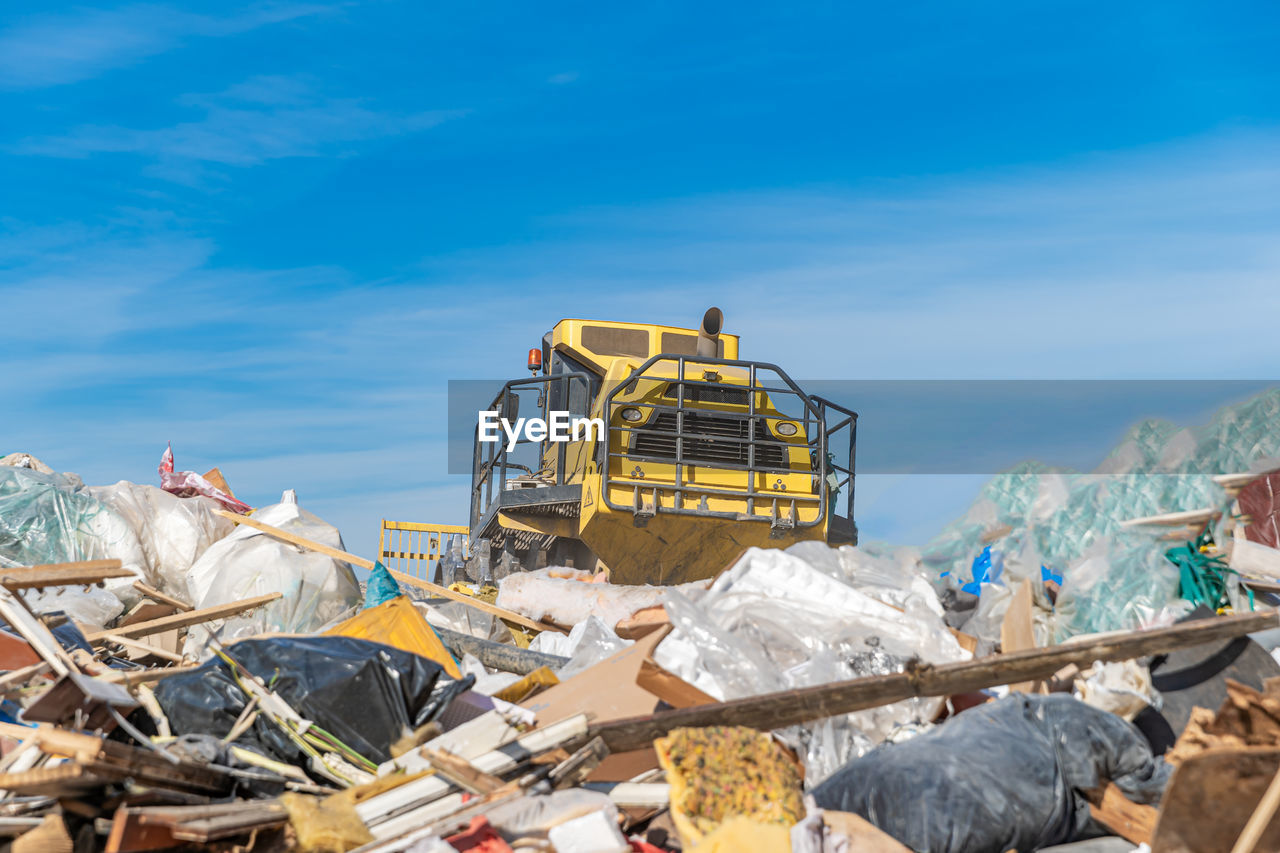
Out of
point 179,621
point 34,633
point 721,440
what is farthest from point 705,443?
point 34,633

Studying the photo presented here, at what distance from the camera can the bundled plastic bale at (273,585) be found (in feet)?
23.7

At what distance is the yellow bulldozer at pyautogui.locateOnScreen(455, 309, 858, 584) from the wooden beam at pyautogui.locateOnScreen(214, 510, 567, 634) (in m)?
1.29

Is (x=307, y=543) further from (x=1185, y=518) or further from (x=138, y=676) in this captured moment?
(x=1185, y=518)

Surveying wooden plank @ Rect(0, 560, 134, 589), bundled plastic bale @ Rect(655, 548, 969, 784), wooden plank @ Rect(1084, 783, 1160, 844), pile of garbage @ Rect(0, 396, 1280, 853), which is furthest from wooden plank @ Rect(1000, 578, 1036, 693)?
wooden plank @ Rect(0, 560, 134, 589)

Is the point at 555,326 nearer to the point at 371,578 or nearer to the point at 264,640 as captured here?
the point at 371,578

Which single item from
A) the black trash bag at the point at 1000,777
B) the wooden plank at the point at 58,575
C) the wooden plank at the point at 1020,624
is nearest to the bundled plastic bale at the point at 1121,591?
the wooden plank at the point at 1020,624

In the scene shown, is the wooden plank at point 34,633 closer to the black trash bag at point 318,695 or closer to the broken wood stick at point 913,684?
the black trash bag at point 318,695

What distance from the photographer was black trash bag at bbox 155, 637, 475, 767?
12.7ft

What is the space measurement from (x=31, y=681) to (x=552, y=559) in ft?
19.5

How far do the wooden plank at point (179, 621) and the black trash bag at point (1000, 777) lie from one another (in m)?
4.06

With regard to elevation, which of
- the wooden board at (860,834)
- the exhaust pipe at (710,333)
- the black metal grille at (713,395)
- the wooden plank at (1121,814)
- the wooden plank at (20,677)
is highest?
the exhaust pipe at (710,333)

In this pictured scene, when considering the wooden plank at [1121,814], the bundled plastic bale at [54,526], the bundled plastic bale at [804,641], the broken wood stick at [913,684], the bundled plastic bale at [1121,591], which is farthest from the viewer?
the bundled plastic bale at [54,526]

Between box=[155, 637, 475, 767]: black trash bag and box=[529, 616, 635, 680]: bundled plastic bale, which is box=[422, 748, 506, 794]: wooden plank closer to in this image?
box=[155, 637, 475, 767]: black trash bag

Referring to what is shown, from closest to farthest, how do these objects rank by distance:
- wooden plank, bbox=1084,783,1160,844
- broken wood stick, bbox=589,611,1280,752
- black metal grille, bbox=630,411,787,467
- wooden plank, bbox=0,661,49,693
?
1. wooden plank, bbox=1084,783,1160,844
2. broken wood stick, bbox=589,611,1280,752
3. wooden plank, bbox=0,661,49,693
4. black metal grille, bbox=630,411,787,467
